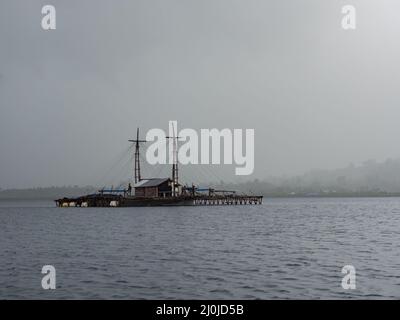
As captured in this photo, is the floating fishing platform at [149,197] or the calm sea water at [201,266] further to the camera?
the floating fishing platform at [149,197]

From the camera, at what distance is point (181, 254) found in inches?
1320

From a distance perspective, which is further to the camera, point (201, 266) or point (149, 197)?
point (149, 197)

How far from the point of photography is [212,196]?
14775 cm

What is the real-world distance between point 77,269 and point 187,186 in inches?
4957

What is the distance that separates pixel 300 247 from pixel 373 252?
17.9ft

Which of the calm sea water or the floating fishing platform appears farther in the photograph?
the floating fishing platform

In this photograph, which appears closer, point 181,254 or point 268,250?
point 181,254
